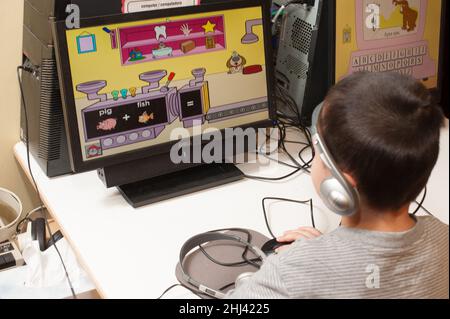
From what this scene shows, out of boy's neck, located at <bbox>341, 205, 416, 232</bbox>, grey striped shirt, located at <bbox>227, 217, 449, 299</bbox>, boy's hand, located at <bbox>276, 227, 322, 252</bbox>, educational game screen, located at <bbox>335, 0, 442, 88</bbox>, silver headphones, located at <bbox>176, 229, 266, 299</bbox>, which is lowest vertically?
silver headphones, located at <bbox>176, 229, 266, 299</bbox>

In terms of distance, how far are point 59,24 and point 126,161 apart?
1.10ft

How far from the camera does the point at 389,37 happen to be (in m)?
1.62

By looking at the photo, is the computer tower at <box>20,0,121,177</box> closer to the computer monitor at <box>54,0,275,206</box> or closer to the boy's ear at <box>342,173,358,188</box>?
the computer monitor at <box>54,0,275,206</box>

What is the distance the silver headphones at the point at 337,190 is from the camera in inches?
33.1

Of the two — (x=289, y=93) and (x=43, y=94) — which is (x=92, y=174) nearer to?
(x=43, y=94)

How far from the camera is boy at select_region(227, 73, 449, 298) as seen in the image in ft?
2.62

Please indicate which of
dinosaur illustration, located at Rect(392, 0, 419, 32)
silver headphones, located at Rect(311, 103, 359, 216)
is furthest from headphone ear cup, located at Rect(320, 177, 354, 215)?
dinosaur illustration, located at Rect(392, 0, 419, 32)

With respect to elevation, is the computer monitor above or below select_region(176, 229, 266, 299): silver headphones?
above

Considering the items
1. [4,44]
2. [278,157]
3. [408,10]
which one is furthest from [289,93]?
[4,44]

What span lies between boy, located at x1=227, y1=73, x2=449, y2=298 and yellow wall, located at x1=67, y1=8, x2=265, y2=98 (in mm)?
511

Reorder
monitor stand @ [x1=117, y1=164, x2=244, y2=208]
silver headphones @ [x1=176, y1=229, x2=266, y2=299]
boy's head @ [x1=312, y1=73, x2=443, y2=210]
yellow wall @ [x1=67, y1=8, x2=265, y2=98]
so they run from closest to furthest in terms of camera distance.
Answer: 1. boy's head @ [x1=312, y1=73, x2=443, y2=210]
2. silver headphones @ [x1=176, y1=229, x2=266, y2=299]
3. yellow wall @ [x1=67, y1=8, x2=265, y2=98]
4. monitor stand @ [x1=117, y1=164, x2=244, y2=208]

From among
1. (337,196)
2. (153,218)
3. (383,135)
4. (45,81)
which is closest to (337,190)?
(337,196)
